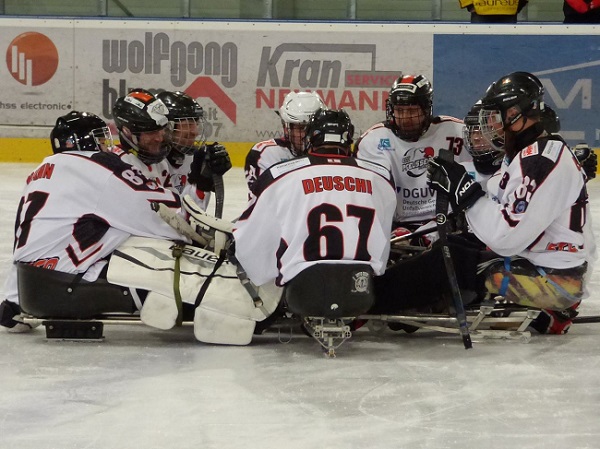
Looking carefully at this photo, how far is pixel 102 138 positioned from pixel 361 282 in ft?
3.96

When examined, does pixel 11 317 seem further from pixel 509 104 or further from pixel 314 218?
pixel 509 104

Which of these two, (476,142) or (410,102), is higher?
(410,102)

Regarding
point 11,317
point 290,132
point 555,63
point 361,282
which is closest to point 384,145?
point 290,132

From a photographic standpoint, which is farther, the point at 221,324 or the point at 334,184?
the point at 221,324

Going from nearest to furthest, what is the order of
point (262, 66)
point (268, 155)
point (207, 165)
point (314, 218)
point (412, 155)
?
point (314, 218)
point (207, 165)
point (412, 155)
point (268, 155)
point (262, 66)

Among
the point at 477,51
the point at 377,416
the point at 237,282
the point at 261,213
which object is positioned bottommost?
the point at 377,416

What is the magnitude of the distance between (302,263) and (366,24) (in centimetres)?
589

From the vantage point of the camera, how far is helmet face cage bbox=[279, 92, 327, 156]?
198 inches

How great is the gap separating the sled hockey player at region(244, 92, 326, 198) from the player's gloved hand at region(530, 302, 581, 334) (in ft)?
4.31

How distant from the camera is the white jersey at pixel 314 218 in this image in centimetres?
384

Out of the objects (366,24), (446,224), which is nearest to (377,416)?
(446,224)

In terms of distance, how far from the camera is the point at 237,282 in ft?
13.4

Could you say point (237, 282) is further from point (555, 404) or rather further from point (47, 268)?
point (555, 404)

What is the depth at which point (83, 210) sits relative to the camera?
409 cm
